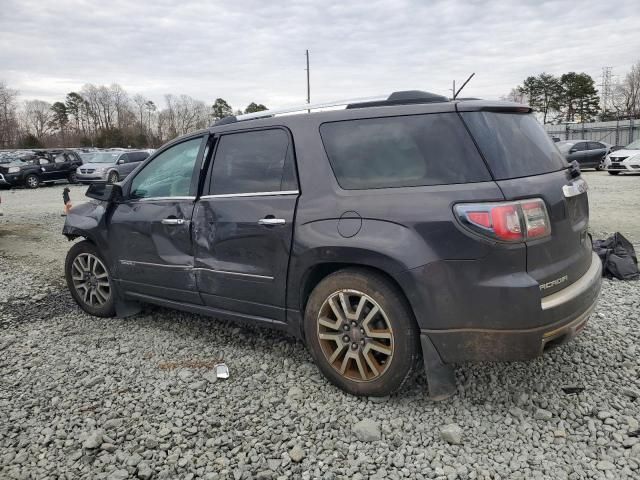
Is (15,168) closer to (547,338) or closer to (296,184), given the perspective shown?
(296,184)

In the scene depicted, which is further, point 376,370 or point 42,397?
point 42,397

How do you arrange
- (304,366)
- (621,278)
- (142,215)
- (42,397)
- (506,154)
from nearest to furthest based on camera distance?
1. (506,154)
2. (42,397)
3. (304,366)
4. (142,215)
5. (621,278)

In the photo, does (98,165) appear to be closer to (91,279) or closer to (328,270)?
(91,279)

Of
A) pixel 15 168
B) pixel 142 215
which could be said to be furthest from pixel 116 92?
pixel 142 215

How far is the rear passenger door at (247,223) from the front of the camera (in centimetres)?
329

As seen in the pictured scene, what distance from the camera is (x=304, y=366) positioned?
11.6ft

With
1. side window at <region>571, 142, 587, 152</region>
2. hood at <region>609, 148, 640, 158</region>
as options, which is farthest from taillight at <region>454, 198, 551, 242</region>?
side window at <region>571, 142, 587, 152</region>

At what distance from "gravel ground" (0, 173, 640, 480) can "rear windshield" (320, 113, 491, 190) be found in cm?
138

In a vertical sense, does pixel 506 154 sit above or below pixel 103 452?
above

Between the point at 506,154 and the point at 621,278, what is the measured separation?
135 inches

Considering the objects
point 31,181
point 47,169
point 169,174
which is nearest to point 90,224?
point 169,174

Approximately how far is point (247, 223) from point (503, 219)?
5.59 feet

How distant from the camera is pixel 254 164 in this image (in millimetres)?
3516

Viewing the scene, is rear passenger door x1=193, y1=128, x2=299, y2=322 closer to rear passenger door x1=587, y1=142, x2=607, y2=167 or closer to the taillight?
the taillight
